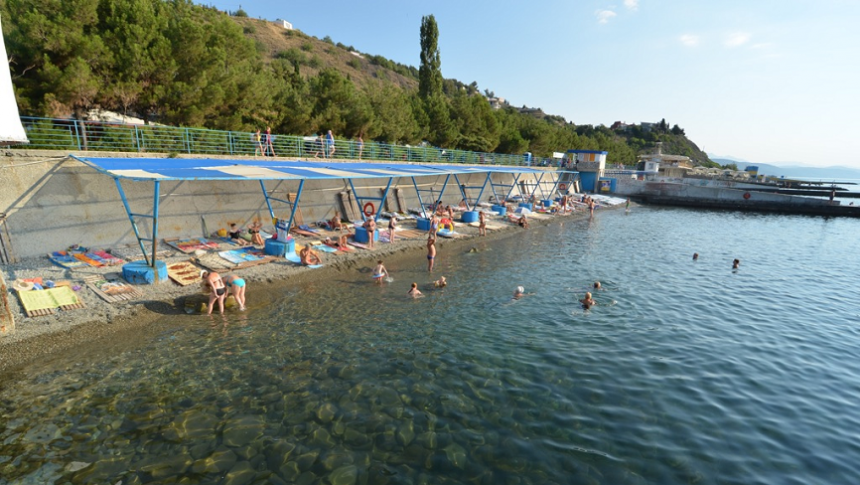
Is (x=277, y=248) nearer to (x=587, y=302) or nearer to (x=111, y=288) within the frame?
(x=111, y=288)

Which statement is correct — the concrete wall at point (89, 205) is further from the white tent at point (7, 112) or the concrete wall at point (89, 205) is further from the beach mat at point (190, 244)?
the white tent at point (7, 112)

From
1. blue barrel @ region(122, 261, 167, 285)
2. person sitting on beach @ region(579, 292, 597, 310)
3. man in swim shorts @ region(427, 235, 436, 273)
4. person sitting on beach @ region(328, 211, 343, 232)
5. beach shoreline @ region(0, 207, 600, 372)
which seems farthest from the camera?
person sitting on beach @ region(328, 211, 343, 232)

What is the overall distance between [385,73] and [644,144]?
105 metres

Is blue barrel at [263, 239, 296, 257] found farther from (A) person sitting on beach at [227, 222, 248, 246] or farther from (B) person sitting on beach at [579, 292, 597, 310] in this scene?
(B) person sitting on beach at [579, 292, 597, 310]

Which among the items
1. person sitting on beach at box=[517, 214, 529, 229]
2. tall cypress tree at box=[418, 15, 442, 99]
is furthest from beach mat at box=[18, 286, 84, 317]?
tall cypress tree at box=[418, 15, 442, 99]

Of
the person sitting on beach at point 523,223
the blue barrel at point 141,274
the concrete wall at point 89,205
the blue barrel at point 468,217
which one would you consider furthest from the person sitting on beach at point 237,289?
→ the person sitting on beach at point 523,223

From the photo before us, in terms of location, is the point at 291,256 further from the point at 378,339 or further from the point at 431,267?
the point at 378,339

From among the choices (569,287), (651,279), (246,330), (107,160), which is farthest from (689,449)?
(107,160)

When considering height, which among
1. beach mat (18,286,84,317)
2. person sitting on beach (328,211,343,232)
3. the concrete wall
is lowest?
beach mat (18,286,84,317)

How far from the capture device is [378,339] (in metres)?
11.6

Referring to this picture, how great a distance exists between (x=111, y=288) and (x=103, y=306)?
3.96 ft

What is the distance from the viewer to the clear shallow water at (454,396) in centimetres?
702

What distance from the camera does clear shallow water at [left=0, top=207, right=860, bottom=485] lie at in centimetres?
702

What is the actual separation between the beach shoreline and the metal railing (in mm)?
5254
